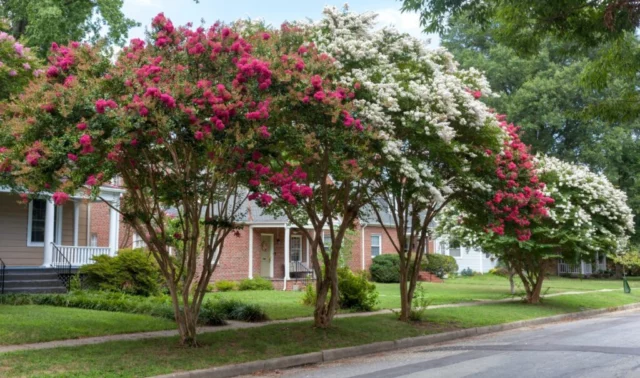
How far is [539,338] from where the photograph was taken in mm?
14133

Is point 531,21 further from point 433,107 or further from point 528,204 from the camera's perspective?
point 528,204

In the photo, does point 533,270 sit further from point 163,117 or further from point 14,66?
point 14,66

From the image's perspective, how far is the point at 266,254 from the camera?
3102 centimetres

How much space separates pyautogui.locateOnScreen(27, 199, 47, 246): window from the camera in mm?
22641

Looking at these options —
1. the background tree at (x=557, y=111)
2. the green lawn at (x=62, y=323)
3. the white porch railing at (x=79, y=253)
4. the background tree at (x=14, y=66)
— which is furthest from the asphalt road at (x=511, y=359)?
the background tree at (x=557, y=111)

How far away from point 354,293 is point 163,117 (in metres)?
10.3

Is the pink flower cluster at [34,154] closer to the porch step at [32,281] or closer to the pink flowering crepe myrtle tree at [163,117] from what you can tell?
the pink flowering crepe myrtle tree at [163,117]

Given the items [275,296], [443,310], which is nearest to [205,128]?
[443,310]

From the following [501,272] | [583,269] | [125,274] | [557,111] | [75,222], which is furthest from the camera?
[583,269]

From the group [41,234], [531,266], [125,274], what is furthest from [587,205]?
[41,234]

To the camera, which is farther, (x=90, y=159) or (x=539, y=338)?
(x=539, y=338)

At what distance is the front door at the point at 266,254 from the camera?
1212 inches

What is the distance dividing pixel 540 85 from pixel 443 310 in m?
25.5

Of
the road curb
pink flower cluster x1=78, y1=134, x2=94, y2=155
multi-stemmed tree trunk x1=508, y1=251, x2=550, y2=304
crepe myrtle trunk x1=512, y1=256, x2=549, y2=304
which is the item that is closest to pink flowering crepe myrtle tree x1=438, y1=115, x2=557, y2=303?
the road curb
